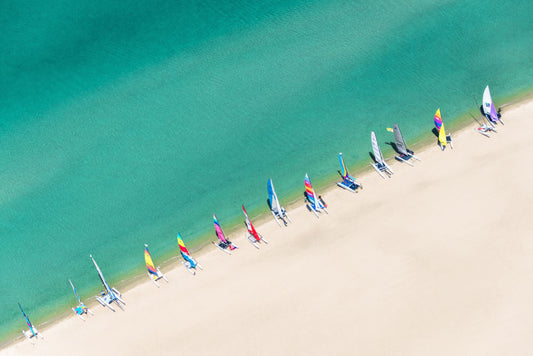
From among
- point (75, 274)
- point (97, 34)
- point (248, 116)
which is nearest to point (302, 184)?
point (248, 116)

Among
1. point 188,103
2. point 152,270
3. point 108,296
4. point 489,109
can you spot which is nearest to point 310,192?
point 152,270

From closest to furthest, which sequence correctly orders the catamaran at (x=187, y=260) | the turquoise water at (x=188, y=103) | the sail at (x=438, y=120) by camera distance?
1. the catamaran at (x=187, y=260)
2. the turquoise water at (x=188, y=103)
3. the sail at (x=438, y=120)

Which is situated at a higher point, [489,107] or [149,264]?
[489,107]

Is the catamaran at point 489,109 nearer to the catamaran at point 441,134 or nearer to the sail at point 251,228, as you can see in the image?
the catamaran at point 441,134

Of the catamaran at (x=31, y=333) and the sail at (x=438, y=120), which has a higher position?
the sail at (x=438, y=120)

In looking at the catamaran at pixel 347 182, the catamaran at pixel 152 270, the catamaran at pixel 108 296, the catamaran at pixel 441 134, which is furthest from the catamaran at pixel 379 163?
the catamaran at pixel 108 296

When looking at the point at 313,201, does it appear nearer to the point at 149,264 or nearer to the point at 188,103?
the point at 149,264

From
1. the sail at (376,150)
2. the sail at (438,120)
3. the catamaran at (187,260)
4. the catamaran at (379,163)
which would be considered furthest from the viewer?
the sail at (438,120)
